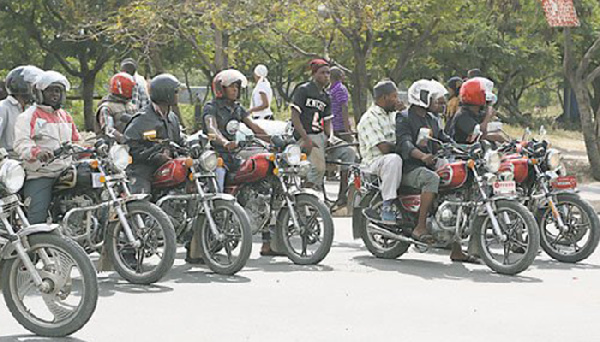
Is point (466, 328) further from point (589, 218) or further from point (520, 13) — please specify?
point (520, 13)

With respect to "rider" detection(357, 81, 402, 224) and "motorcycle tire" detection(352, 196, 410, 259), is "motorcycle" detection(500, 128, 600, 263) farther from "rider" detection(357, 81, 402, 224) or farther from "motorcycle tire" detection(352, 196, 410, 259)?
"motorcycle tire" detection(352, 196, 410, 259)

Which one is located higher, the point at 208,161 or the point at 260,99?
the point at 260,99

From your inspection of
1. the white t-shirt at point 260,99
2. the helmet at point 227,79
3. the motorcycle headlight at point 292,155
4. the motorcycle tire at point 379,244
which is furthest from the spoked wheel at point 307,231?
the white t-shirt at point 260,99

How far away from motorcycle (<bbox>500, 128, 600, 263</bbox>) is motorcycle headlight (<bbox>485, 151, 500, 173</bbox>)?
441mm

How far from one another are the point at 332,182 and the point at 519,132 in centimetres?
2157

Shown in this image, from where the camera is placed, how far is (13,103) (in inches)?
359

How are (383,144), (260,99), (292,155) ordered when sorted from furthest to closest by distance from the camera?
1. (260,99)
2. (383,144)
3. (292,155)

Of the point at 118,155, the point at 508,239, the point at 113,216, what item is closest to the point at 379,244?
the point at 508,239

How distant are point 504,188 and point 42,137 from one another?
3.96 meters

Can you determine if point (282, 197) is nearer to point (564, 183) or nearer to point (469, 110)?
point (469, 110)

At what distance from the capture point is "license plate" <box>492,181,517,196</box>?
31.1 feet

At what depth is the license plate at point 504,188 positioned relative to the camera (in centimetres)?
948

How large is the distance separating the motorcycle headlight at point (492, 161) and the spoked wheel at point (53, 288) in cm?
433

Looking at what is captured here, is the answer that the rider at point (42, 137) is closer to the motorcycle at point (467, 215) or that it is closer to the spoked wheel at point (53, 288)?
the spoked wheel at point (53, 288)
